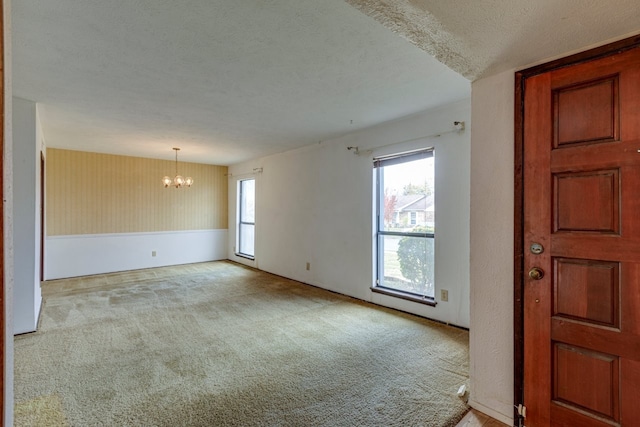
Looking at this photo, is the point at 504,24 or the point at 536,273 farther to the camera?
the point at 536,273

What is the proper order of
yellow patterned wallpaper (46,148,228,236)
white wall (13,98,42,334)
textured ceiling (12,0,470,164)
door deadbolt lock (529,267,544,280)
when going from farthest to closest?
1. yellow patterned wallpaper (46,148,228,236)
2. white wall (13,98,42,334)
3. textured ceiling (12,0,470,164)
4. door deadbolt lock (529,267,544,280)

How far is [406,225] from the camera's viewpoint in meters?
3.54

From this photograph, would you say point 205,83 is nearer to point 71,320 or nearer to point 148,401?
point 148,401

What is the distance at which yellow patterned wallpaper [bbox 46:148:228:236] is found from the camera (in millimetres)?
5262

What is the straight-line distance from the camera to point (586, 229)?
1444 millimetres

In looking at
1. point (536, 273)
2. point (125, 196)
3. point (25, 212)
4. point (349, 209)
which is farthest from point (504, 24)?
point (125, 196)

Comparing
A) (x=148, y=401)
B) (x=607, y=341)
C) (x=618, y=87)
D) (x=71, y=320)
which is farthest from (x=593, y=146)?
(x=71, y=320)

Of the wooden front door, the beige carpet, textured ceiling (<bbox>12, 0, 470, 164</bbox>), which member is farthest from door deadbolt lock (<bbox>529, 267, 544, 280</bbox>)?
textured ceiling (<bbox>12, 0, 470, 164</bbox>)

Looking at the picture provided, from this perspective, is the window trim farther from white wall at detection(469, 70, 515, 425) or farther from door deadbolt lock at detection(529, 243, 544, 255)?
door deadbolt lock at detection(529, 243, 544, 255)

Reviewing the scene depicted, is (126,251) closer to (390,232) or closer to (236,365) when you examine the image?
(236,365)

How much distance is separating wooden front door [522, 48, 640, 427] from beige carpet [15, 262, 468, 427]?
0.64 metres

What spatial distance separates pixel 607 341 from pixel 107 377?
304 centimetres

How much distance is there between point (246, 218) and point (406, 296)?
4.36 meters

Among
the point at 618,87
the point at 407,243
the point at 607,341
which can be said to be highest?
the point at 618,87
